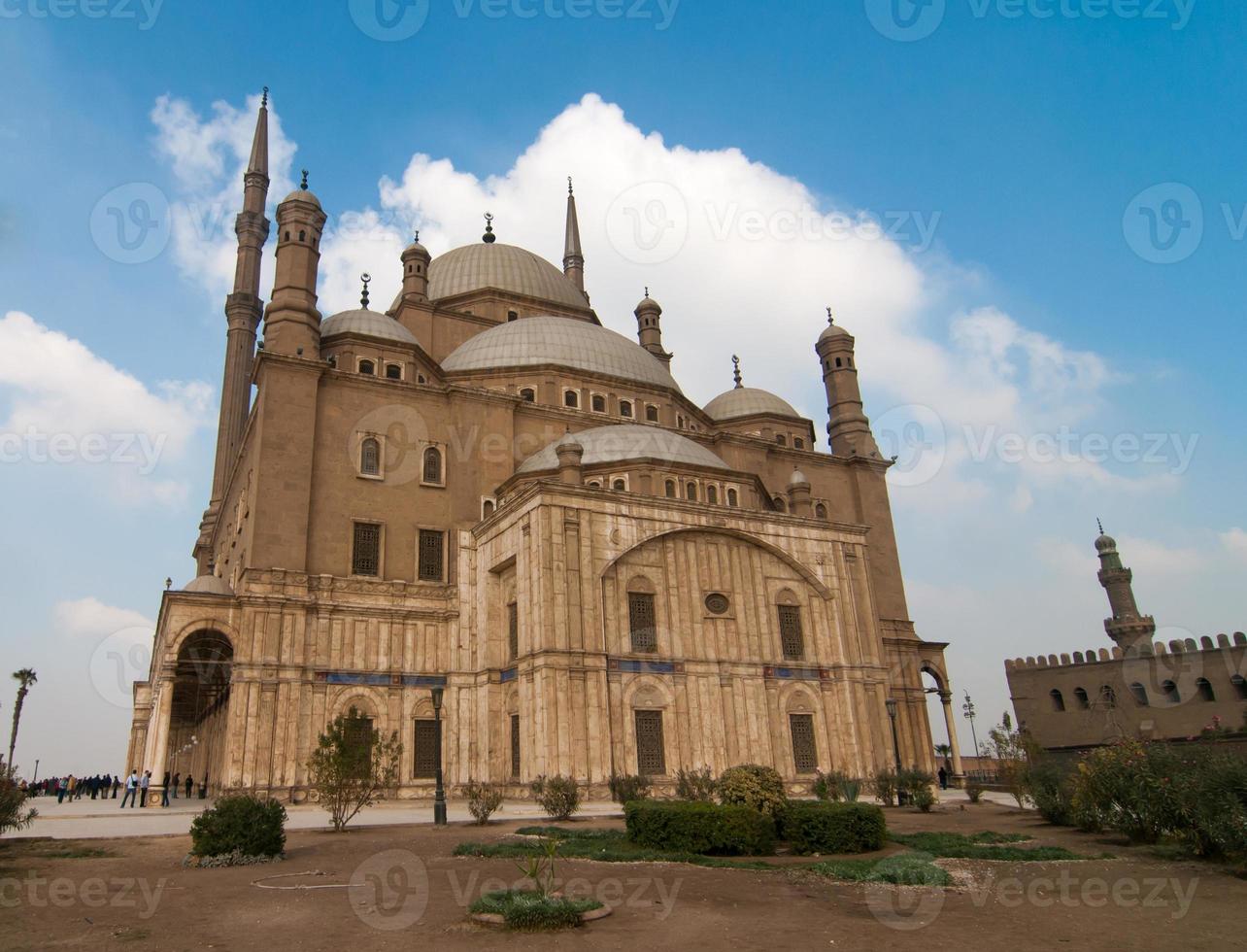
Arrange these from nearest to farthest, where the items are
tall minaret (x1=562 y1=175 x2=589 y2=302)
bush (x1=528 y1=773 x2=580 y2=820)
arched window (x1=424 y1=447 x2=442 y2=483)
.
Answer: bush (x1=528 y1=773 x2=580 y2=820)
arched window (x1=424 y1=447 x2=442 y2=483)
tall minaret (x1=562 y1=175 x2=589 y2=302)

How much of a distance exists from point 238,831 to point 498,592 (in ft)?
51.2

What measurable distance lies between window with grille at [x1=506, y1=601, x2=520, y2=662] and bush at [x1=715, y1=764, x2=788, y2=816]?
43.0 ft

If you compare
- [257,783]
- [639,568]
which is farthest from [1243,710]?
[257,783]

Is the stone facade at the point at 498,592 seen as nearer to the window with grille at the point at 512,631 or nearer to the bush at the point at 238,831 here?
the window with grille at the point at 512,631

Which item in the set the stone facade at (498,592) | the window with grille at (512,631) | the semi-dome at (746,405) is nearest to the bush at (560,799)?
the stone facade at (498,592)

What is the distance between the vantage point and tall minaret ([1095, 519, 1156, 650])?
53062mm

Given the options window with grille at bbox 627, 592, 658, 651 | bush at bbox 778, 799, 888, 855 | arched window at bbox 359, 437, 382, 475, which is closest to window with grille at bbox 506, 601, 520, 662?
window with grille at bbox 627, 592, 658, 651

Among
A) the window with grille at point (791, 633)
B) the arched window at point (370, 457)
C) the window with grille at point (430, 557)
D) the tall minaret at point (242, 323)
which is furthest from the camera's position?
the tall minaret at point (242, 323)

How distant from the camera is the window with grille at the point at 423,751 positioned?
2609cm

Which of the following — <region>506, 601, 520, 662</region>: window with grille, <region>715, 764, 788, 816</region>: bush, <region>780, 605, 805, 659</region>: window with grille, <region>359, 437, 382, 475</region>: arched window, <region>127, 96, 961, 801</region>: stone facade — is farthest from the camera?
<region>359, 437, 382, 475</region>: arched window

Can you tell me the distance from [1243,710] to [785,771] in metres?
30.7

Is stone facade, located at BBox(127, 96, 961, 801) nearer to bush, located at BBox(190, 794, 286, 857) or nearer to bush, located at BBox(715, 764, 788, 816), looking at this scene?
bush, located at BBox(715, 764, 788, 816)

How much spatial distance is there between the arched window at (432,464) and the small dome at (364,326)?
5436mm

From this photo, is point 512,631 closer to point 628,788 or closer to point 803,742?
point 628,788
